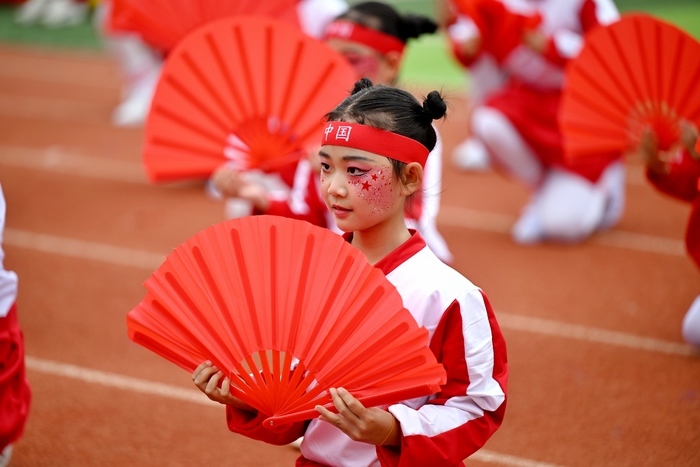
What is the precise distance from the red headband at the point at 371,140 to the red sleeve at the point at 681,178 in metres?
1.86

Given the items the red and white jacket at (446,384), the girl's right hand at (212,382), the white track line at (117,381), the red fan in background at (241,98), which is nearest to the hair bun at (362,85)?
the red and white jacket at (446,384)

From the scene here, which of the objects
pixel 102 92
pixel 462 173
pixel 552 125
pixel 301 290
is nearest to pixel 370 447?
pixel 301 290

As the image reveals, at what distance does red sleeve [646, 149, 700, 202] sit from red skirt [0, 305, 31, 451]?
2486 millimetres

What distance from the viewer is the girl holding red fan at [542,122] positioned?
5.36 m

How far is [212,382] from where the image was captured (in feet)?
6.49

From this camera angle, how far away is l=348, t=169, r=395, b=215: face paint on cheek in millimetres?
2135

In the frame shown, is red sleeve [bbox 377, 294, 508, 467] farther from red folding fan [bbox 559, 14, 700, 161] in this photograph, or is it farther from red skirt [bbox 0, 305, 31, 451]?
red folding fan [bbox 559, 14, 700, 161]

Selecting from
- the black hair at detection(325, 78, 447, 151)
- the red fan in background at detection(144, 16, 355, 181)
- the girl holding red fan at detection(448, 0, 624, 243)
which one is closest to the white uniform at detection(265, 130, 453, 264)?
the red fan in background at detection(144, 16, 355, 181)

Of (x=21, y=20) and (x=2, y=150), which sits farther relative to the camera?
(x=21, y=20)

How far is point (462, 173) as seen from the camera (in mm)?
7070

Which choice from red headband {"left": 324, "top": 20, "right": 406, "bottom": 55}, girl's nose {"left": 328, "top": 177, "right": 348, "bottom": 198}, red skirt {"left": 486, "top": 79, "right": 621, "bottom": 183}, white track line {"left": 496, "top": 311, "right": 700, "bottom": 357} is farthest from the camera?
red skirt {"left": 486, "top": 79, "right": 621, "bottom": 183}

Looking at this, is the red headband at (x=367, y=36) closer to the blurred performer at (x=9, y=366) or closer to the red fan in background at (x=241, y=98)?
the red fan in background at (x=241, y=98)

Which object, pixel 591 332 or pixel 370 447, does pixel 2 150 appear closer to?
pixel 591 332

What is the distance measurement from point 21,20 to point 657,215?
34.3ft
